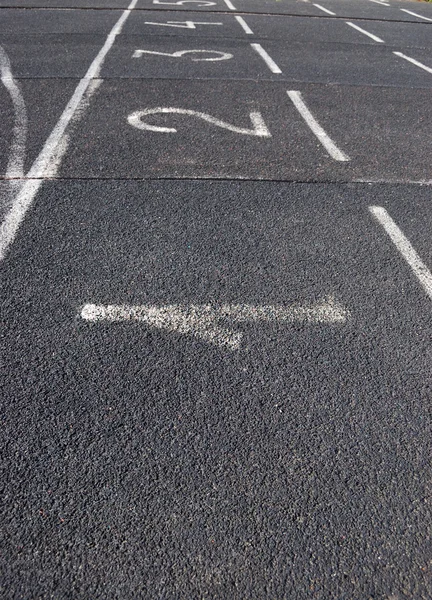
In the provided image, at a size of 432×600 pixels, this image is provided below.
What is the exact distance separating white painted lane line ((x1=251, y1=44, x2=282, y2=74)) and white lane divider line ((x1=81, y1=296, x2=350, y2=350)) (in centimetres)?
681

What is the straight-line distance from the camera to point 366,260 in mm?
4859

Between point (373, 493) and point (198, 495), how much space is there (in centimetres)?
82

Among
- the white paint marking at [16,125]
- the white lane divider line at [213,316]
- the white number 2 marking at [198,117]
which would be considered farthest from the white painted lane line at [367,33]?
the white lane divider line at [213,316]

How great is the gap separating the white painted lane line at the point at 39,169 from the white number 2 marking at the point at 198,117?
80cm

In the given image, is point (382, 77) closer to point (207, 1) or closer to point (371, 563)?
point (371, 563)

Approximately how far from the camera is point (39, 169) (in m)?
6.15

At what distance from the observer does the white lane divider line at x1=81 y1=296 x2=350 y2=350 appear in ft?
13.2

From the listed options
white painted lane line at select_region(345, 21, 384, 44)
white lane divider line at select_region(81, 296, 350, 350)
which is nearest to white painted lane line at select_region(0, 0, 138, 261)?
white lane divider line at select_region(81, 296, 350, 350)

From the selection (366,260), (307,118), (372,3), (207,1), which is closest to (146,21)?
(207,1)

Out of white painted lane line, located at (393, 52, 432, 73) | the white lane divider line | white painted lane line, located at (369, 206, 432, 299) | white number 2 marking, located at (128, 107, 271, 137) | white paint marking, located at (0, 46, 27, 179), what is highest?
white painted lane line, located at (393, 52, 432, 73)

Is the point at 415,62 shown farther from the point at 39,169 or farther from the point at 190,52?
the point at 39,169

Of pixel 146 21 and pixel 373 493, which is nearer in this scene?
pixel 373 493

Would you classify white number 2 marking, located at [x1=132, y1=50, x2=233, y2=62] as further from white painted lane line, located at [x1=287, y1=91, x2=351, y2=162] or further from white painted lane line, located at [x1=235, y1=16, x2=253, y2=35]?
white painted lane line, located at [x1=235, y1=16, x2=253, y2=35]

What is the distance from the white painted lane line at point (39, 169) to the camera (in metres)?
5.06
